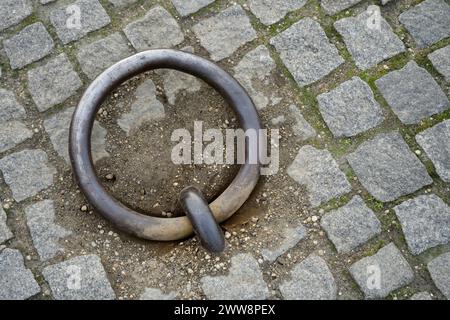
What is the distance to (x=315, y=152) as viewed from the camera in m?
3.01

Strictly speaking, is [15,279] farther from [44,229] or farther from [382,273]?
[382,273]

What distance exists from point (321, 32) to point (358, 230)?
46.6 inches

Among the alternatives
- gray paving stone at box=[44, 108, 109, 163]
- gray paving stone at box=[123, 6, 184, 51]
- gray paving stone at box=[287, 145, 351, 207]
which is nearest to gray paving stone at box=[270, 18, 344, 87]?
gray paving stone at box=[287, 145, 351, 207]

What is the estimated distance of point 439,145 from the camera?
9.82ft

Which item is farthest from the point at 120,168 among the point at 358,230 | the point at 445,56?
the point at 445,56

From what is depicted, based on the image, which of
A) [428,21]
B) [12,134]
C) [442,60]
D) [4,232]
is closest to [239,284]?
[4,232]

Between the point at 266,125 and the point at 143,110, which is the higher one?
the point at 143,110

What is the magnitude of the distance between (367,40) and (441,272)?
137 centimetres

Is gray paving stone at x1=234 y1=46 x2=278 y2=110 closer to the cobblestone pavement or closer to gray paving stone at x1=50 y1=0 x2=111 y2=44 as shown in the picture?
the cobblestone pavement

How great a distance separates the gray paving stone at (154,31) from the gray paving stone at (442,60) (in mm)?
1463

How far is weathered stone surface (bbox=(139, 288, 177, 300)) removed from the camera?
108 inches

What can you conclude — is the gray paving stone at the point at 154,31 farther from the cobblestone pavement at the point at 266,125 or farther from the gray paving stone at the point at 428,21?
the gray paving stone at the point at 428,21

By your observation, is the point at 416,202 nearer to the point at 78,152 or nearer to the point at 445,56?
the point at 445,56

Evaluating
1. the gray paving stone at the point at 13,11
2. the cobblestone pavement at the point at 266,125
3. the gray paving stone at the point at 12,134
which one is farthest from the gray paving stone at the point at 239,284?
the gray paving stone at the point at 13,11
